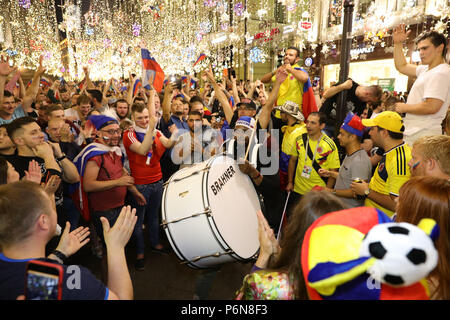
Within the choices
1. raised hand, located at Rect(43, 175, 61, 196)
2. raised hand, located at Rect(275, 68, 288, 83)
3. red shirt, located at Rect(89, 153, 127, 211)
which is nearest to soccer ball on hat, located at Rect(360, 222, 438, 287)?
raised hand, located at Rect(43, 175, 61, 196)

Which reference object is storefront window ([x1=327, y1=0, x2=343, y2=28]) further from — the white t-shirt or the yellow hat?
the yellow hat

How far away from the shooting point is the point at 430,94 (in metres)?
2.72

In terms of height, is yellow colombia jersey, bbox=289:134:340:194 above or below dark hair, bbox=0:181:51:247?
below

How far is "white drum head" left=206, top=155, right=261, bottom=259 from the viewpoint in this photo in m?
2.35

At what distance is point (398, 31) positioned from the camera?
3.38 meters

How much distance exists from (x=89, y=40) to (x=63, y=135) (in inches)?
1276

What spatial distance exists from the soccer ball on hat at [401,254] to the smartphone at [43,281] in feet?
3.37

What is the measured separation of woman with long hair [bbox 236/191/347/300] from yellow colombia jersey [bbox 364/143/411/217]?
1.23 metres

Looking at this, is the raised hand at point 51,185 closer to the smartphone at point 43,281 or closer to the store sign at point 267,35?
the smartphone at point 43,281

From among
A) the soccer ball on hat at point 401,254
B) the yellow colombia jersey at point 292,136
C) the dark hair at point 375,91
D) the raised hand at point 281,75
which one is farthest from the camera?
the dark hair at point 375,91

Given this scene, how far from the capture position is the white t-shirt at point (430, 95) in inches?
105

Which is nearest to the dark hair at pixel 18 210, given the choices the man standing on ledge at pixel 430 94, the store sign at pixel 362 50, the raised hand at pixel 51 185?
the raised hand at pixel 51 185
